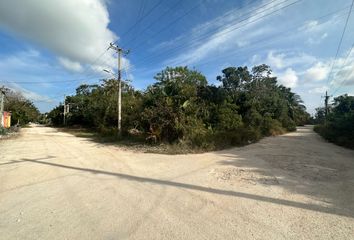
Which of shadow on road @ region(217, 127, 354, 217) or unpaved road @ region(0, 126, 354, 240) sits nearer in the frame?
unpaved road @ region(0, 126, 354, 240)

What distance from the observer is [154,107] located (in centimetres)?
1425

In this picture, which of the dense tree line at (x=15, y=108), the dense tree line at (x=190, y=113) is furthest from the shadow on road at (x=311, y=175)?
the dense tree line at (x=15, y=108)

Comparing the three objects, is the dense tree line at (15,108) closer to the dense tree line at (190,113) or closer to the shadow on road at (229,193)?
the dense tree line at (190,113)

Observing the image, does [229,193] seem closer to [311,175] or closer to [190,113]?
[311,175]

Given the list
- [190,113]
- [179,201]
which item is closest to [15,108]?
[190,113]

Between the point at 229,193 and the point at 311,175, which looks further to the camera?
the point at 311,175

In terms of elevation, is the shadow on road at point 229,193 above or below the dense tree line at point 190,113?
below

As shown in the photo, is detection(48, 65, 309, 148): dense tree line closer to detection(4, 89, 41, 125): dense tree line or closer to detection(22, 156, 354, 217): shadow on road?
detection(22, 156, 354, 217): shadow on road

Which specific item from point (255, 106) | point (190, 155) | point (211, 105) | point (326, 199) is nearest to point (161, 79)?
point (211, 105)

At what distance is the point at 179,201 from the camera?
4.71 metres

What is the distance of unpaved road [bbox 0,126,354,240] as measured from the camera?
138 inches

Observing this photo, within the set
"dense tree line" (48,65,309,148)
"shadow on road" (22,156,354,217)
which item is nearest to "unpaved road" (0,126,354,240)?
"shadow on road" (22,156,354,217)

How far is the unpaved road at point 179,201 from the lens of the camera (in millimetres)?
3496

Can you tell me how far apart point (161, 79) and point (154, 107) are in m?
4.63
